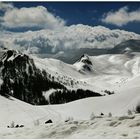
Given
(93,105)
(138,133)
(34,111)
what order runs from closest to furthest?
(138,133), (34,111), (93,105)

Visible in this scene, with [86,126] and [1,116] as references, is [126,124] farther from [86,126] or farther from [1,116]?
[1,116]

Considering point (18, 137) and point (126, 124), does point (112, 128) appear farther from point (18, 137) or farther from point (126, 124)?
point (18, 137)

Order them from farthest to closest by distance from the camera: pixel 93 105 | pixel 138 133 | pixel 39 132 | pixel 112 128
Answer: pixel 93 105, pixel 39 132, pixel 112 128, pixel 138 133

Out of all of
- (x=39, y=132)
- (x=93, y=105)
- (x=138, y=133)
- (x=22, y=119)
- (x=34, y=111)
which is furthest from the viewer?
(x=93, y=105)

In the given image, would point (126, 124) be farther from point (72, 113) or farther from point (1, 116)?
point (72, 113)

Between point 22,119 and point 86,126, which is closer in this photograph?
point 86,126

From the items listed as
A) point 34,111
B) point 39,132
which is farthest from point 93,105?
point 39,132

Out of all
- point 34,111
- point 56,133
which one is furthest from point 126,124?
point 34,111

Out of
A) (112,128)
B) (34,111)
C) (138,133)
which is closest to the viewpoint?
(138,133)

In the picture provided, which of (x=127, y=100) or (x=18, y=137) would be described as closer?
(x=18, y=137)
